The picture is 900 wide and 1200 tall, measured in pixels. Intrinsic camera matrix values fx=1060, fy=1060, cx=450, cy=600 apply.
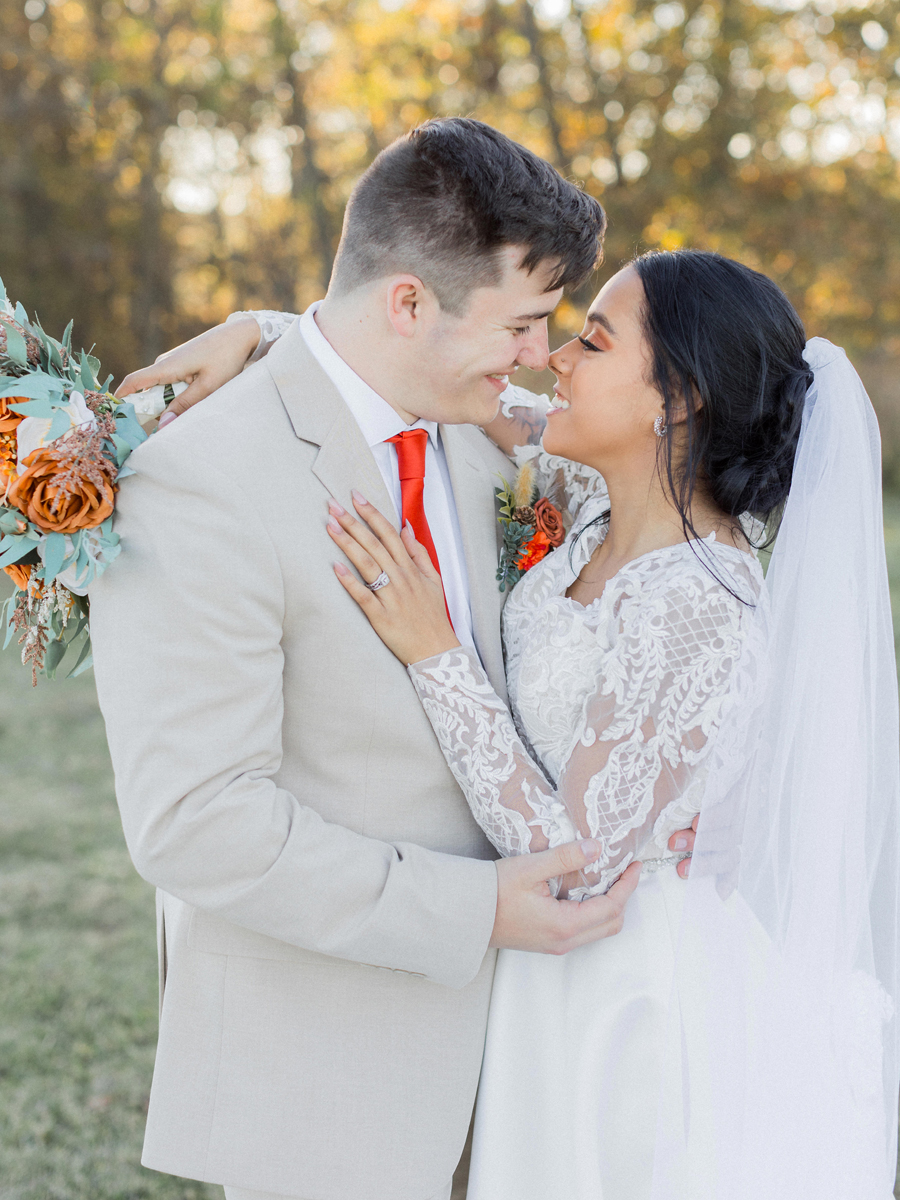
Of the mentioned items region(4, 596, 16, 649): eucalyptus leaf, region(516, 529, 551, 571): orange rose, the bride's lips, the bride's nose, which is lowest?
region(516, 529, 551, 571): orange rose

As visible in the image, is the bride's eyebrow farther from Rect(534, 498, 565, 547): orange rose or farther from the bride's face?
Rect(534, 498, 565, 547): orange rose

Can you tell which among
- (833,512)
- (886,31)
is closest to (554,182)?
(833,512)

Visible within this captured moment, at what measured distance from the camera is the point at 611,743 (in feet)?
6.84

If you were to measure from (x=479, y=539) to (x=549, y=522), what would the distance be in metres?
0.29

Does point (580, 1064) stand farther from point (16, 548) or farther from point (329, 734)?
point (16, 548)

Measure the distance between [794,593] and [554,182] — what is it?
39.1 inches

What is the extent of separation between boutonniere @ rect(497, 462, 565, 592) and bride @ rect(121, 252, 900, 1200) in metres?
0.16

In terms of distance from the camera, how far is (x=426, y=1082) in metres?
2.08

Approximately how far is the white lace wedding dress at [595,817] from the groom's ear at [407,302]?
709 mm

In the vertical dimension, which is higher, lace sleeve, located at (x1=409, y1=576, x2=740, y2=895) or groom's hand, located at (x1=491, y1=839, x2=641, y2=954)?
lace sleeve, located at (x1=409, y1=576, x2=740, y2=895)

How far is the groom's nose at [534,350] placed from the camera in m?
2.31

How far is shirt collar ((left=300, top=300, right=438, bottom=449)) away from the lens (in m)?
2.21

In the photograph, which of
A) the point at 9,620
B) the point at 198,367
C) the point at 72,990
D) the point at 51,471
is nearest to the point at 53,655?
the point at 9,620

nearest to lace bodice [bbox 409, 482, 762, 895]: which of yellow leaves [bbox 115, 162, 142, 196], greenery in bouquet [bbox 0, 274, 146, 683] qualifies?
greenery in bouquet [bbox 0, 274, 146, 683]
